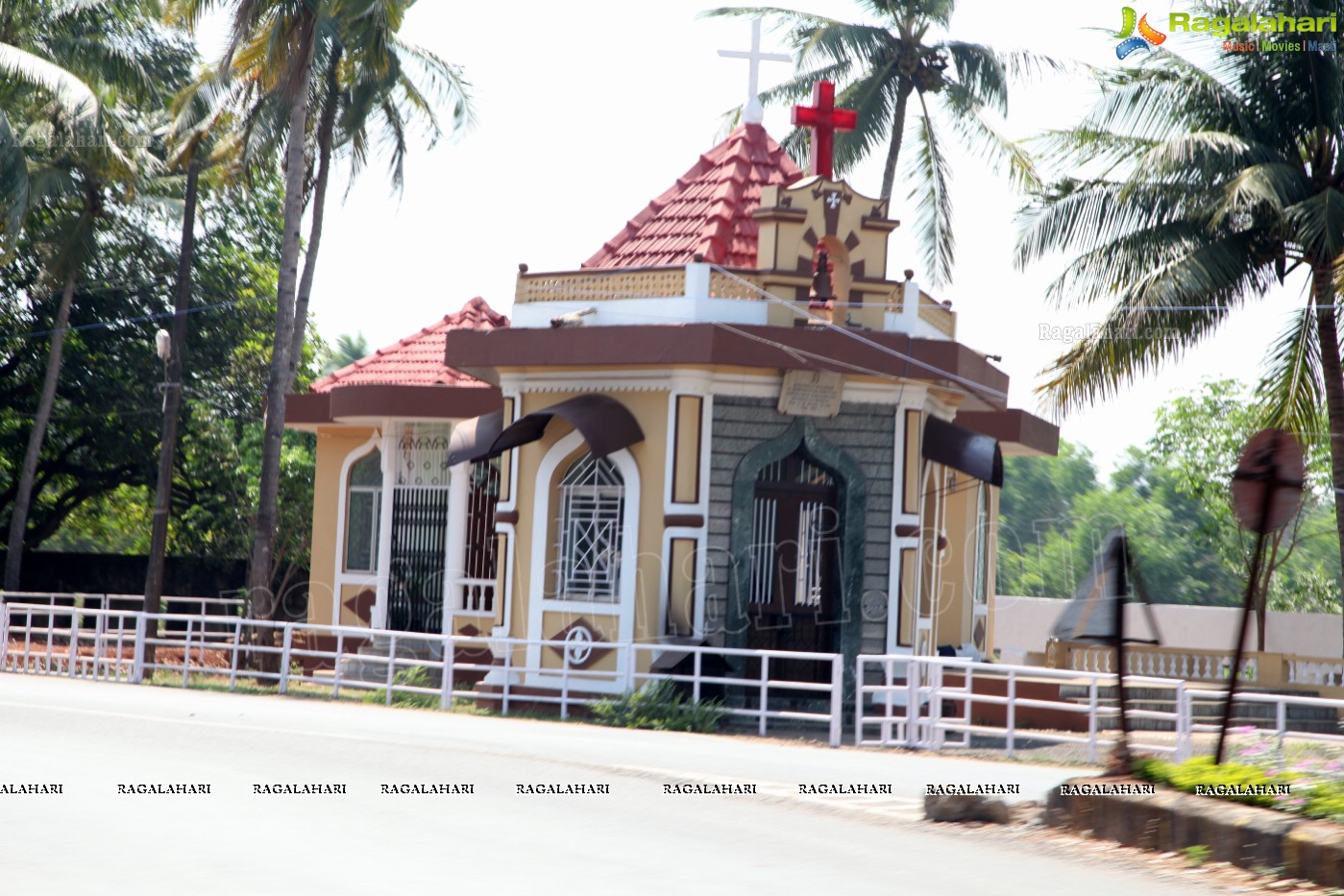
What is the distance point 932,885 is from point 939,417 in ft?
40.5

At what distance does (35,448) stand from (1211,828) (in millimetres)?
31130

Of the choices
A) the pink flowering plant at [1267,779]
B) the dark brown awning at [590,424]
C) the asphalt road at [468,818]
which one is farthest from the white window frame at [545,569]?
the pink flowering plant at [1267,779]

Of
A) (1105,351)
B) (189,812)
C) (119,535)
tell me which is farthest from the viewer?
(119,535)

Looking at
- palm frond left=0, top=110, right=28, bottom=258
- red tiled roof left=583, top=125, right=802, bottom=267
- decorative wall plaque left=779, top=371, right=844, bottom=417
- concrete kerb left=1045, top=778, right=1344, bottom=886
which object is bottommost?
concrete kerb left=1045, top=778, right=1344, bottom=886

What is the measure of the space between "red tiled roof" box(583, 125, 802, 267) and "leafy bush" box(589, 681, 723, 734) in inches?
202

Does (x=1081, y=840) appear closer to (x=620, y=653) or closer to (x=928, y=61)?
(x=620, y=653)

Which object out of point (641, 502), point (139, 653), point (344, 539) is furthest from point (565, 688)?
point (344, 539)

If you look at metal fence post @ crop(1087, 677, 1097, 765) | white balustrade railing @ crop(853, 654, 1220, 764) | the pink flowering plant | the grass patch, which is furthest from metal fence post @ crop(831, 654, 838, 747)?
the grass patch

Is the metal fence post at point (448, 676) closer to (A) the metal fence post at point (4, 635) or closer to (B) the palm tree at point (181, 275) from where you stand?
(A) the metal fence post at point (4, 635)

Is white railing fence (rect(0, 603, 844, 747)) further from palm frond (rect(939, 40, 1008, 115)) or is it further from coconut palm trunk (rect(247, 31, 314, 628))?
palm frond (rect(939, 40, 1008, 115))

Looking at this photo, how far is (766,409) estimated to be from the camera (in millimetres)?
18438

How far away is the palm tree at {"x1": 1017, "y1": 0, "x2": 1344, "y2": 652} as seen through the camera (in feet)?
69.1

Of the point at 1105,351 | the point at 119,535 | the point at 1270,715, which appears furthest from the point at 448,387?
the point at 119,535

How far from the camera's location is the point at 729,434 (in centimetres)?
1828
